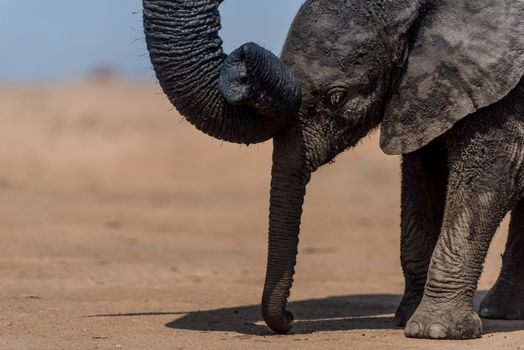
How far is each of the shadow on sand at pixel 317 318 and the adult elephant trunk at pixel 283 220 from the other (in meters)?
0.56

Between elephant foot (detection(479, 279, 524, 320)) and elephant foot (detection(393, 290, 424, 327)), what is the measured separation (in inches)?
30.8

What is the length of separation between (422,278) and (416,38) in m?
1.84

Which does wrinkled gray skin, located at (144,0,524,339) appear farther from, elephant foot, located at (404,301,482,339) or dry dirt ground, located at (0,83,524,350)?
dry dirt ground, located at (0,83,524,350)

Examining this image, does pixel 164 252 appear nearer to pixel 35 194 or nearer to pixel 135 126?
pixel 35 194

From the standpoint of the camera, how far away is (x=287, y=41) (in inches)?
318

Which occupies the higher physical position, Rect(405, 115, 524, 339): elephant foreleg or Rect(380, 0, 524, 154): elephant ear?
Rect(380, 0, 524, 154): elephant ear

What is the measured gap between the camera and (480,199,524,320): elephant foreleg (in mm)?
9641

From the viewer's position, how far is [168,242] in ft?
51.1

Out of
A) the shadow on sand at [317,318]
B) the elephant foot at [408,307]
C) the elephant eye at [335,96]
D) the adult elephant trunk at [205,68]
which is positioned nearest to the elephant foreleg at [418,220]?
the elephant foot at [408,307]

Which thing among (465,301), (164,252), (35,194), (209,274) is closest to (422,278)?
(465,301)

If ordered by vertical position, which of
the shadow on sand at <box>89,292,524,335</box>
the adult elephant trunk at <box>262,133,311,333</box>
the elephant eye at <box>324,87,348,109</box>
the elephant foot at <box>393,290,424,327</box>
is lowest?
the shadow on sand at <box>89,292,524,335</box>

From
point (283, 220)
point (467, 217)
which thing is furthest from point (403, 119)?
point (283, 220)

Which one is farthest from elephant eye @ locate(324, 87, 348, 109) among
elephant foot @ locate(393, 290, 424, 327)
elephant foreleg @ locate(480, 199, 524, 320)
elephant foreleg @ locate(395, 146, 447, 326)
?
elephant foreleg @ locate(480, 199, 524, 320)

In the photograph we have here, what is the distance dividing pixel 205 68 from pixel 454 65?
155cm
